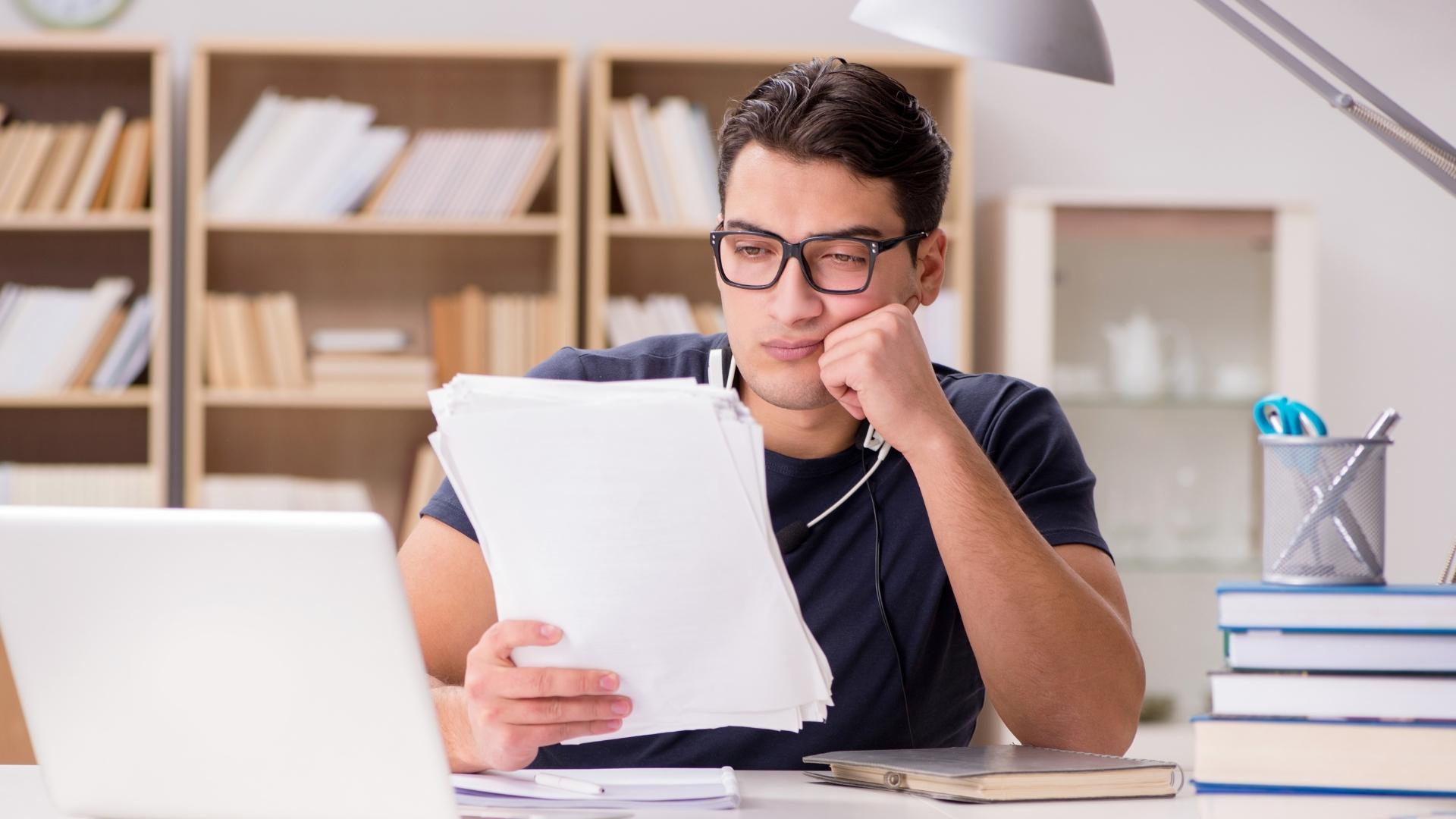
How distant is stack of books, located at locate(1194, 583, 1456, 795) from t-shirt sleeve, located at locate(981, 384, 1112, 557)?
0.47m

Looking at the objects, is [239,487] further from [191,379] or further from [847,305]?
[847,305]

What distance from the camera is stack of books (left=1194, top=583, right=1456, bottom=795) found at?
40.1 inches

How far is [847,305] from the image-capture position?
1.40 m


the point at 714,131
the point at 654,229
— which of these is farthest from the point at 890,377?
the point at 714,131

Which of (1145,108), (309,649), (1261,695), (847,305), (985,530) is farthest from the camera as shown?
(1145,108)

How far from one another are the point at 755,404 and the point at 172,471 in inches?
89.3

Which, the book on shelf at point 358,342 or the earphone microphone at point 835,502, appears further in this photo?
the book on shelf at point 358,342

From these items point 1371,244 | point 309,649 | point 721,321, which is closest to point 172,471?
point 721,321

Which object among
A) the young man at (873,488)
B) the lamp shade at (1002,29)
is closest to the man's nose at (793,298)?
the young man at (873,488)

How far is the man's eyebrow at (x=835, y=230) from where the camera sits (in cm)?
140

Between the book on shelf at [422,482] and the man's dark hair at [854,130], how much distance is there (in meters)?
1.86

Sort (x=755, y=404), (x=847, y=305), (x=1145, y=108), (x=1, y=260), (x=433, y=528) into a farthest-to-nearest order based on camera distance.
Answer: (x=1145, y=108)
(x=1, y=260)
(x=755, y=404)
(x=433, y=528)
(x=847, y=305)

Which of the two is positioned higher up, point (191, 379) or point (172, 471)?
point (191, 379)

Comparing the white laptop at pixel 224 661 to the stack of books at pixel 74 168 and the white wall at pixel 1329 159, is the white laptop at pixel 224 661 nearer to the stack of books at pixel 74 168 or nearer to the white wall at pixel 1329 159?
the stack of books at pixel 74 168
